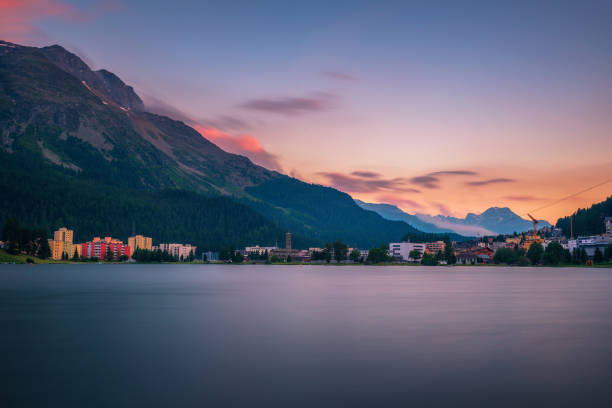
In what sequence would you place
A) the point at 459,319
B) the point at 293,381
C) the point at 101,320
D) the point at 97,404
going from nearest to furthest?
1. the point at 97,404
2. the point at 293,381
3. the point at 101,320
4. the point at 459,319

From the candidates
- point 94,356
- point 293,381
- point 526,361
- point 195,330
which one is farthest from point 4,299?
point 526,361

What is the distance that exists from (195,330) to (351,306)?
25.0 m

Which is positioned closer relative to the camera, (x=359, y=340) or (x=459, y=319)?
(x=359, y=340)

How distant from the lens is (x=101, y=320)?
45344mm

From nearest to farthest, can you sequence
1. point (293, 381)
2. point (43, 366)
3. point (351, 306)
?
point (293, 381), point (43, 366), point (351, 306)

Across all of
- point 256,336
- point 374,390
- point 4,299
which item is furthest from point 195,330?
point 4,299

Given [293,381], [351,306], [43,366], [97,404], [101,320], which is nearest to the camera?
[97,404]

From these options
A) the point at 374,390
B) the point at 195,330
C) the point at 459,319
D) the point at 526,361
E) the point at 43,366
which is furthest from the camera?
the point at 459,319

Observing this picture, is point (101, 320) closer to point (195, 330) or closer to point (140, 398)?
point (195, 330)

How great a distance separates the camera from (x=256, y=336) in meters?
37.3

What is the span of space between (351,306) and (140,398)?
42071 mm

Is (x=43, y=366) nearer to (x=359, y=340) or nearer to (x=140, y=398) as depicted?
(x=140, y=398)

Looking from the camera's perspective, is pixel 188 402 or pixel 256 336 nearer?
pixel 188 402

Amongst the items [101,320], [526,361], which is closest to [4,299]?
[101,320]
